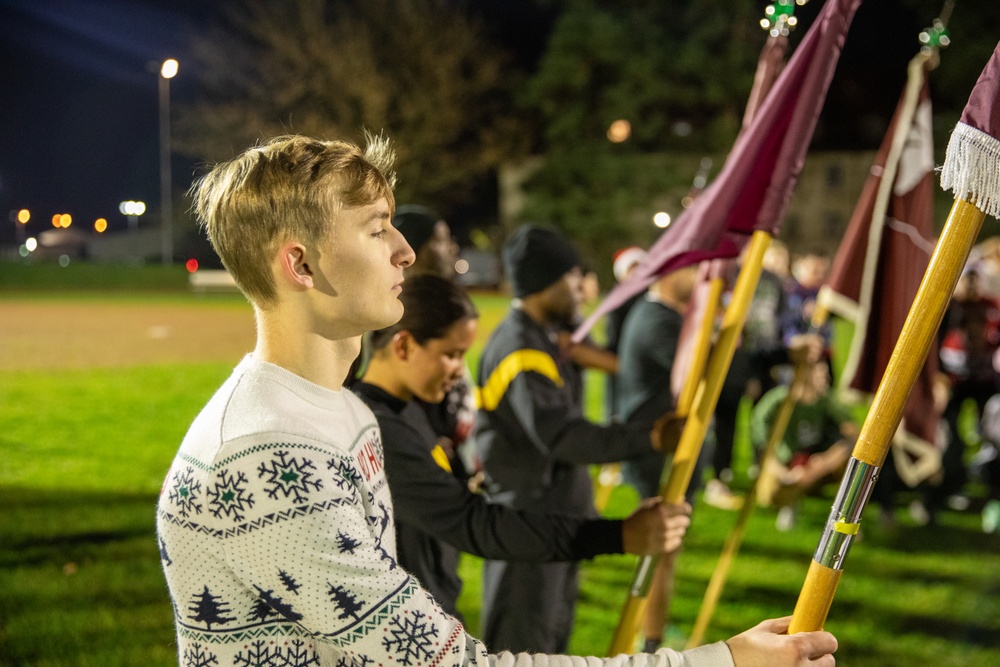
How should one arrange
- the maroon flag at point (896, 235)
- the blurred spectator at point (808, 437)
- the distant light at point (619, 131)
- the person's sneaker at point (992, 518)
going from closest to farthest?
1. the maroon flag at point (896, 235)
2. the person's sneaker at point (992, 518)
3. the blurred spectator at point (808, 437)
4. the distant light at point (619, 131)

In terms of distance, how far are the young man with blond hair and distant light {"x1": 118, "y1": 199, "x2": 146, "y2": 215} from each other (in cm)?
329

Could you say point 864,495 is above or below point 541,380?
above

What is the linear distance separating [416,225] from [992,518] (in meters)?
5.85

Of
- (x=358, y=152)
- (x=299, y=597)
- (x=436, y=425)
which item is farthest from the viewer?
(x=436, y=425)

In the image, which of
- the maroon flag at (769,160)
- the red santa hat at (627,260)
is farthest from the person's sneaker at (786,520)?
the maroon flag at (769,160)

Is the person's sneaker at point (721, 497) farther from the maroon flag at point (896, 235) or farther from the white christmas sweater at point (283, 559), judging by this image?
the white christmas sweater at point (283, 559)

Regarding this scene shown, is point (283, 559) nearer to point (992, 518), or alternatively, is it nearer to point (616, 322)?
point (616, 322)

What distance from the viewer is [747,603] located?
5.94m

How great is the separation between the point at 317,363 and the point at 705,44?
141 ft

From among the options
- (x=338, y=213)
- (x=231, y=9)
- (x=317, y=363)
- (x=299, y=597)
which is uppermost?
(x=231, y=9)

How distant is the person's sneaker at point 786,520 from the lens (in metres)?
7.56

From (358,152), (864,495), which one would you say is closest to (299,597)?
(358,152)

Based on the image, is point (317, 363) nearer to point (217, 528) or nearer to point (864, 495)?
point (217, 528)

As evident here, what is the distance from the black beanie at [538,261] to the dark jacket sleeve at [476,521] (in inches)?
81.7
